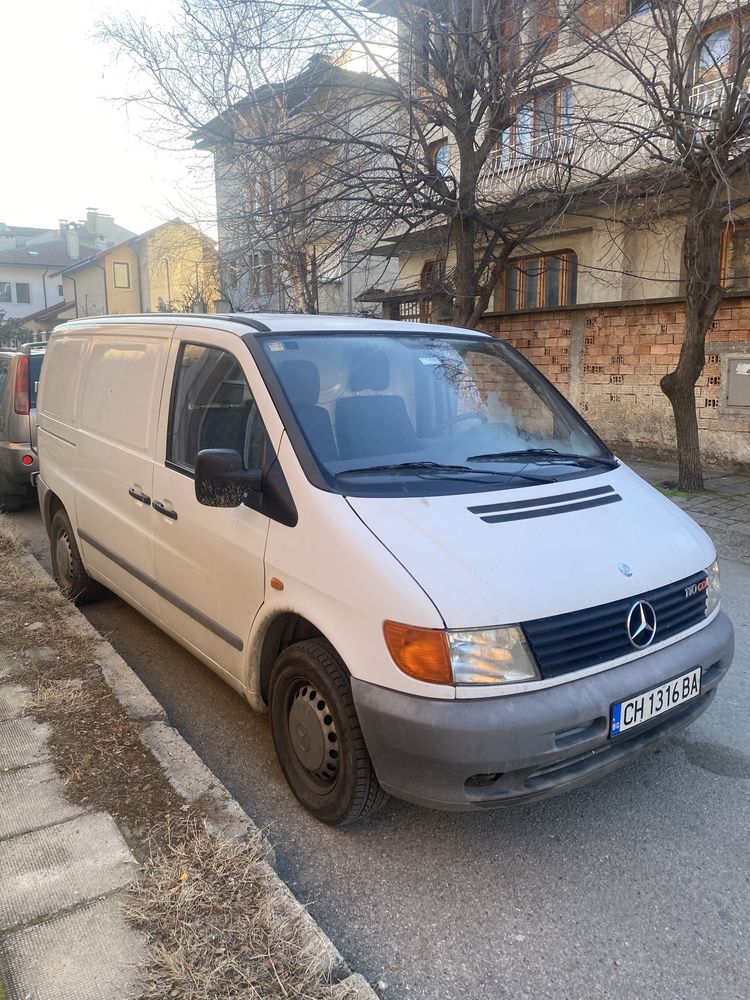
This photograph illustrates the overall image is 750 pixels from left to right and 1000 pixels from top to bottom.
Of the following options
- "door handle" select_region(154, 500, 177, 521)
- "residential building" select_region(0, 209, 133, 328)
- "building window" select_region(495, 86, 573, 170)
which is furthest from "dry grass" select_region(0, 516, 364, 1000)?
"residential building" select_region(0, 209, 133, 328)

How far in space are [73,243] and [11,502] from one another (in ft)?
182

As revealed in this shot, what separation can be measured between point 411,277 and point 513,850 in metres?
18.4

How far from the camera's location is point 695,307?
28.0 feet

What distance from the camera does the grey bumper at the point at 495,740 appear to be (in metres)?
2.43

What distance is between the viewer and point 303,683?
297 cm

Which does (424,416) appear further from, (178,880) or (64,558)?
(64,558)

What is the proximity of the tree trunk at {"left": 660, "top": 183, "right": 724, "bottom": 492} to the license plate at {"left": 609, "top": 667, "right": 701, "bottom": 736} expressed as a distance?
6.30 m

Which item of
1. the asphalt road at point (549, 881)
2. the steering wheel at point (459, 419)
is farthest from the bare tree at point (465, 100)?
the asphalt road at point (549, 881)

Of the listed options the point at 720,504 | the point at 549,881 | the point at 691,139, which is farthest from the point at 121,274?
the point at 549,881

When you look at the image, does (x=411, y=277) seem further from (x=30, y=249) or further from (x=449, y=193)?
(x=30, y=249)

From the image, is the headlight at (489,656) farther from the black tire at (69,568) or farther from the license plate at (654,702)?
the black tire at (69,568)

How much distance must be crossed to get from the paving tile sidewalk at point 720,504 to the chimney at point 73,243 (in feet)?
184

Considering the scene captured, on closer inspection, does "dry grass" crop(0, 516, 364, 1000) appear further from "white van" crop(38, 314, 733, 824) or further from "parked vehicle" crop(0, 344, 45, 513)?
"parked vehicle" crop(0, 344, 45, 513)

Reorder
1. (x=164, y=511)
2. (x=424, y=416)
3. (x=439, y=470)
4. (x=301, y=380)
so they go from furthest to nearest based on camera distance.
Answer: (x=164, y=511)
(x=424, y=416)
(x=301, y=380)
(x=439, y=470)
